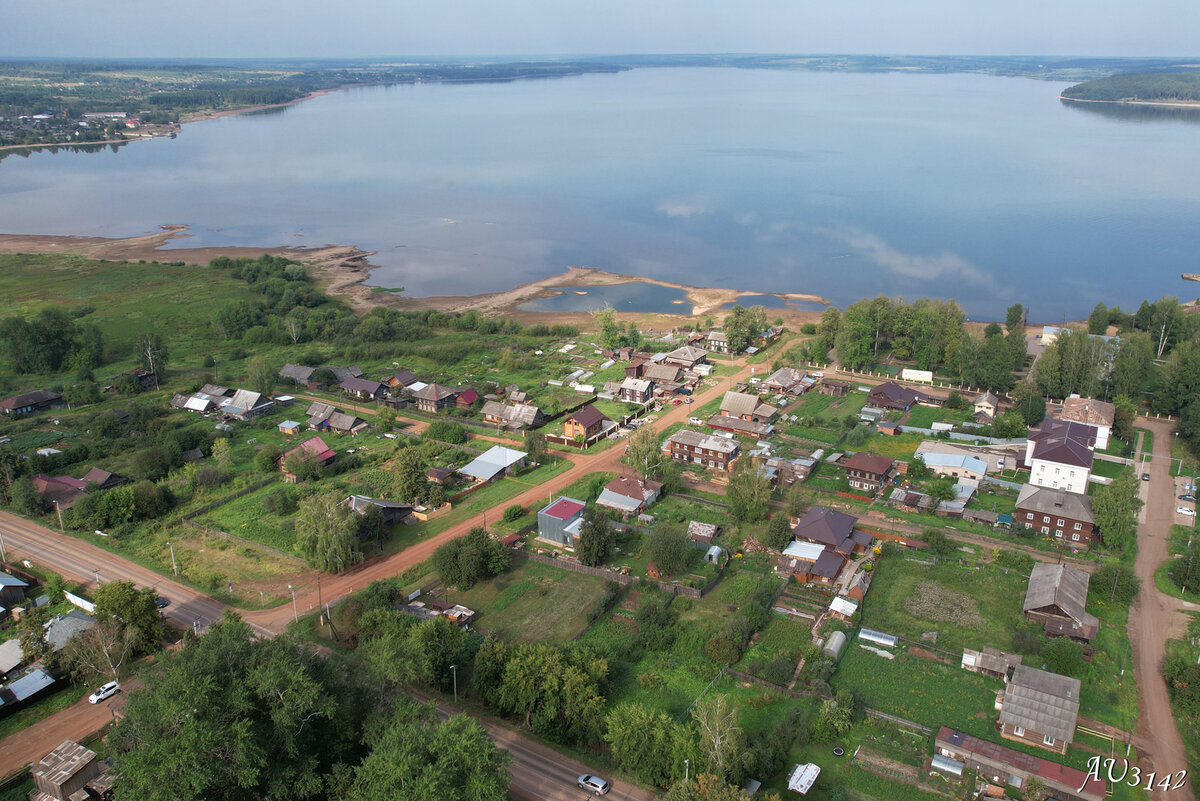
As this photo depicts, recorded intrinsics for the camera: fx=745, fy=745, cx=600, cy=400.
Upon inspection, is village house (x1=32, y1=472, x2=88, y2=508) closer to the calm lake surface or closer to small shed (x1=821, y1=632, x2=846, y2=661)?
small shed (x1=821, y1=632, x2=846, y2=661)

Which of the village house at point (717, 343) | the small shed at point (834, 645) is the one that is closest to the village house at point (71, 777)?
the small shed at point (834, 645)

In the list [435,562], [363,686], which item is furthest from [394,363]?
[363,686]

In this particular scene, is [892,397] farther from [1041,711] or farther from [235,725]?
[235,725]

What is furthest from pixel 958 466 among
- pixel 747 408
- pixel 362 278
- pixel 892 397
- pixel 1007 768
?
pixel 362 278

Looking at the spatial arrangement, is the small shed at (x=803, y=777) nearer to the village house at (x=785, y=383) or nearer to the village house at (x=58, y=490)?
the village house at (x=785, y=383)

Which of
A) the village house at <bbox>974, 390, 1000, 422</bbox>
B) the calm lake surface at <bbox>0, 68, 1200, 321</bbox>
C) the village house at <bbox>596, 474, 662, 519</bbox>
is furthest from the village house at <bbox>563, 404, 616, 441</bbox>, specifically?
the calm lake surface at <bbox>0, 68, 1200, 321</bbox>

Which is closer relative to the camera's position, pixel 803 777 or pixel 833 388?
pixel 803 777
